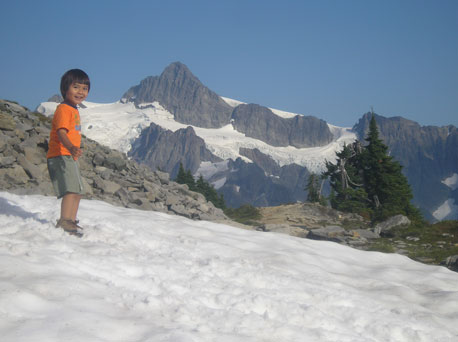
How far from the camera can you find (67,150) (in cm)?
618

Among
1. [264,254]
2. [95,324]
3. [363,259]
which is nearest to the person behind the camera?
[95,324]

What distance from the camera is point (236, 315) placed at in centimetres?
402

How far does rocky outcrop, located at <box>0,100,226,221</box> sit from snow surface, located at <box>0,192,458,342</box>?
17.2 feet

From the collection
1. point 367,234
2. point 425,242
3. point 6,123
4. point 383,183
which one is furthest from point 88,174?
point 383,183

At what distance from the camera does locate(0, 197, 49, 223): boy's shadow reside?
6741 mm

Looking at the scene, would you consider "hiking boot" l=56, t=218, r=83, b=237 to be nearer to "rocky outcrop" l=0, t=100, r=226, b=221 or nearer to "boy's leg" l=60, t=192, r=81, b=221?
"boy's leg" l=60, t=192, r=81, b=221

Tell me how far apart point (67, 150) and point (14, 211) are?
6.04 ft

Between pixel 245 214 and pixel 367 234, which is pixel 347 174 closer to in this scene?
pixel 245 214

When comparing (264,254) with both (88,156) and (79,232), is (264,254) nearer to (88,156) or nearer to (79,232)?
(79,232)

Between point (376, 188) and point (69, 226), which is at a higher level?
point (376, 188)

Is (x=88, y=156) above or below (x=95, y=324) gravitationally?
above

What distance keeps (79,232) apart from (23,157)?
930 centimetres

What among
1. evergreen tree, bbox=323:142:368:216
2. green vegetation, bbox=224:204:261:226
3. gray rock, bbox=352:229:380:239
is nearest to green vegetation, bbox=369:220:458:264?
gray rock, bbox=352:229:380:239

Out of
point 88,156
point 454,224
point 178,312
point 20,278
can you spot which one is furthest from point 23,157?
point 454,224
